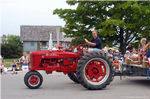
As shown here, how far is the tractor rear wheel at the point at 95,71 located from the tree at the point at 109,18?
9.76 m

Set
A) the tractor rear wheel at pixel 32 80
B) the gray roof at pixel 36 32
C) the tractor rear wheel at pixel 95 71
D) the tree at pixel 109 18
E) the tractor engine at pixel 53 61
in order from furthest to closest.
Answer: the gray roof at pixel 36 32 → the tree at pixel 109 18 → the tractor engine at pixel 53 61 → the tractor rear wheel at pixel 32 80 → the tractor rear wheel at pixel 95 71

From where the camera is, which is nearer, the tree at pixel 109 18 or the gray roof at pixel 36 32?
the tree at pixel 109 18

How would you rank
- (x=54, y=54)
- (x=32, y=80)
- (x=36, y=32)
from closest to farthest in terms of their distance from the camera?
(x=32, y=80), (x=54, y=54), (x=36, y=32)

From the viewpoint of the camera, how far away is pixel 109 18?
17859 mm

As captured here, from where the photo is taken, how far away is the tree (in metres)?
17.2

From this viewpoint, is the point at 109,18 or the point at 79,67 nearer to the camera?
the point at 79,67

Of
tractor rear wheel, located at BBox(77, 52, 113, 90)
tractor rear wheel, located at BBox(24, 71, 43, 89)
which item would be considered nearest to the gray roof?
tractor rear wheel, located at BBox(24, 71, 43, 89)

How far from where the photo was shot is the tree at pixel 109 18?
56.3 ft

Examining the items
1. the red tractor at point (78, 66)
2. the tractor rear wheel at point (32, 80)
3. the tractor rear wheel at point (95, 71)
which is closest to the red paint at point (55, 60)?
the red tractor at point (78, 66)

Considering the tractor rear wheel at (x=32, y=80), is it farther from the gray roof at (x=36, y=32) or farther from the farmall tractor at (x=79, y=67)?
the gray roof at (x=36, y=32)

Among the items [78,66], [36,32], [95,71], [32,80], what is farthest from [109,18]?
[36,32]

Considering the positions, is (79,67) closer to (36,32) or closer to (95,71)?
(95,71)

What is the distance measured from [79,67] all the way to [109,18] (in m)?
11.6

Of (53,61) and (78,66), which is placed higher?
(53,61)
